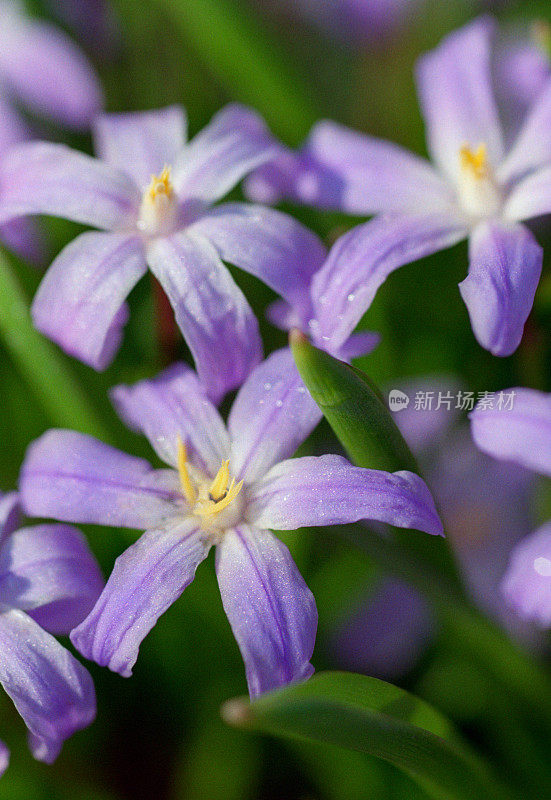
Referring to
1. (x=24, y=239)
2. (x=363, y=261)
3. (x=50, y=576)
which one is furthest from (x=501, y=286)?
(x=24, y=239)

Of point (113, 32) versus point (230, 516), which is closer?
point (230, 516)

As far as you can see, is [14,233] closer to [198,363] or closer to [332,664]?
[198,363]

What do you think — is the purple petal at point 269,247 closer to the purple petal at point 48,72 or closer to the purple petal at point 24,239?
the purple petal at point 24,239

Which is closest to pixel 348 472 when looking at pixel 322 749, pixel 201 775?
pixel 322 749

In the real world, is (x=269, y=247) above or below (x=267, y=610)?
above

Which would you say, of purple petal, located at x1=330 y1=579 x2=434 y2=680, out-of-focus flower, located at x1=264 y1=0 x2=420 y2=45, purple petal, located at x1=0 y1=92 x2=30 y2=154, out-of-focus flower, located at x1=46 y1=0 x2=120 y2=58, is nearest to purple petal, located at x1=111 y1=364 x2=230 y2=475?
purple petal, located at x1=330 y1=579 x2=434 y2=680

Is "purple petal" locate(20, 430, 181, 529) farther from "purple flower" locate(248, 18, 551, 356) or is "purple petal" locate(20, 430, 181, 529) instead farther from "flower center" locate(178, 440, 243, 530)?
"purple flower" locate(248, 18, 551, 356)

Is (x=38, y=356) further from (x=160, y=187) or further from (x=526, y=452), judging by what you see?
(x=526, y=452)
